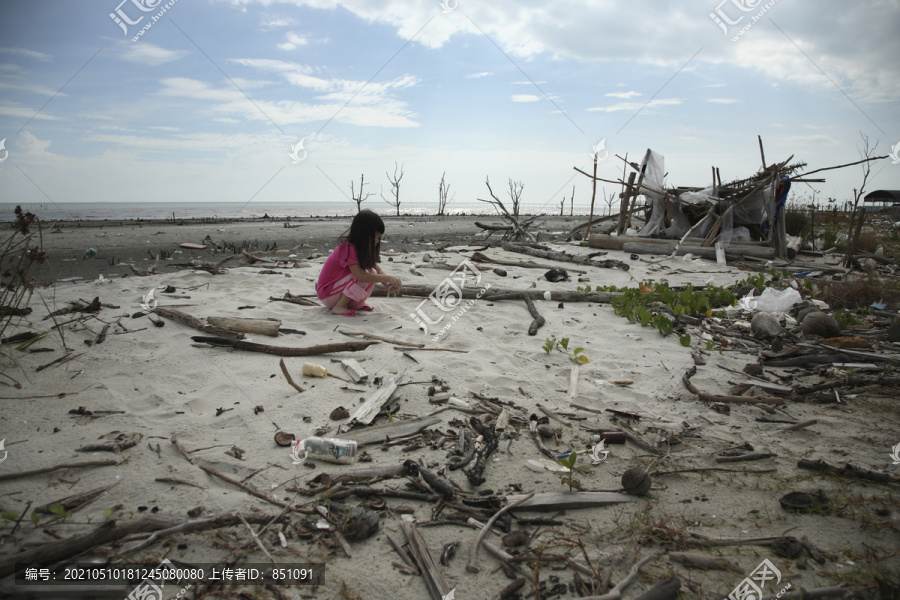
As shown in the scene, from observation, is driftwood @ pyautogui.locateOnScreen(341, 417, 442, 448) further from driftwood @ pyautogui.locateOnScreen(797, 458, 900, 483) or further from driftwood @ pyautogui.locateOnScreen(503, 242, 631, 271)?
driftwood @ pyautogui.locateOnScreen(503, 242, 631, 271)

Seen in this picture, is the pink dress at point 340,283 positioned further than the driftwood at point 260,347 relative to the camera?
Yes

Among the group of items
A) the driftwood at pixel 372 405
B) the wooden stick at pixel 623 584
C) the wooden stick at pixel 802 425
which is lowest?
the wooden stick at pixel 623 584

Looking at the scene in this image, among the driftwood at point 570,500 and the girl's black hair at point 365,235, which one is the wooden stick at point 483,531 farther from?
the girl's black hair at point 365,235

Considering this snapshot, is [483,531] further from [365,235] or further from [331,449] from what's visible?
[365,235]

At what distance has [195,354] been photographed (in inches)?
150

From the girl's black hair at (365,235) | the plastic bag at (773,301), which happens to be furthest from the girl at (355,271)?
the plastic bag at (773,301)

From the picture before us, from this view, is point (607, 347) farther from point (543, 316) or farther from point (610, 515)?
point (610, 515)

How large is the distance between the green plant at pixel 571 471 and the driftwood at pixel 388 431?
0.90 meters

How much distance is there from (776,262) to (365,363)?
10466 mm

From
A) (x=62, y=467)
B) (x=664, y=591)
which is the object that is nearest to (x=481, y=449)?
(x=664, y=591)

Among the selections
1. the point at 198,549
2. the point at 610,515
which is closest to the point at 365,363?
the point at 198,549

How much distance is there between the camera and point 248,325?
4391 millimetres

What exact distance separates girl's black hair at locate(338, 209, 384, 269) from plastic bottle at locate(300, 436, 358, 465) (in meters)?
2.66

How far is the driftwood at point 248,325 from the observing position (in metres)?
4.35
